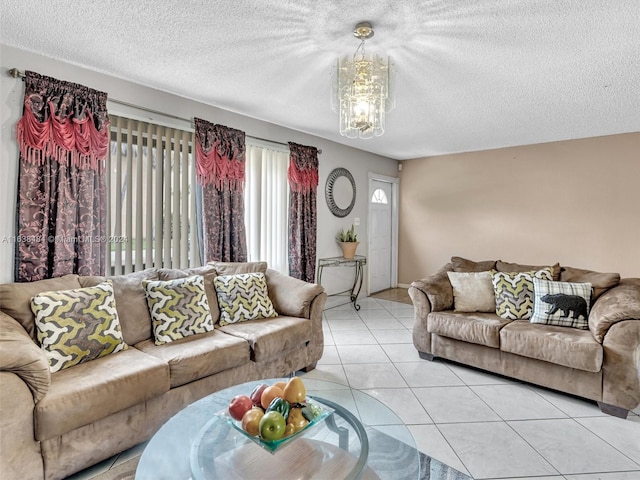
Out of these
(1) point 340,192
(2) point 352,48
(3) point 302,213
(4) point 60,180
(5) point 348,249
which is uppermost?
(2) point 352,48

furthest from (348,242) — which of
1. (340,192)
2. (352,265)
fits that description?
(340,192)

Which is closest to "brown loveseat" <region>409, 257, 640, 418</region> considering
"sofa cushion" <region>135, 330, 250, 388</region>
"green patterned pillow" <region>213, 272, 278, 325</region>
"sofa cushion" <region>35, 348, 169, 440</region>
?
"green patterned pillow" <region>213, 272, 278, 325</region>

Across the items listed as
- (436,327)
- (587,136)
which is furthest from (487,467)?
(587,136)

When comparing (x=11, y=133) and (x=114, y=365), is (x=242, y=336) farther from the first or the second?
(x=11, y=133)

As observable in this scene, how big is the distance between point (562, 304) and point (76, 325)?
3369mm

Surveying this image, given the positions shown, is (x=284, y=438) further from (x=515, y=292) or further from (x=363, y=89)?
(x=515, y=292)

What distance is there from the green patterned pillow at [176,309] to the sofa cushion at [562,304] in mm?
2600

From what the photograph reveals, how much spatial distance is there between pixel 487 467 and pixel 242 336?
1646 millimetres

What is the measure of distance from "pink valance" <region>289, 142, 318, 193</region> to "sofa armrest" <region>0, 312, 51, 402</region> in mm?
3012

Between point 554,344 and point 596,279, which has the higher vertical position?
point 596,279

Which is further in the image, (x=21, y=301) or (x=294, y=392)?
(x=21, y=301)

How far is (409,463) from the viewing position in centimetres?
134

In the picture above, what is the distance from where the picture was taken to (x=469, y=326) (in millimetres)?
2822

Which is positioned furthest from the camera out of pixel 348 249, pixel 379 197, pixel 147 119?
pixel 379 197
